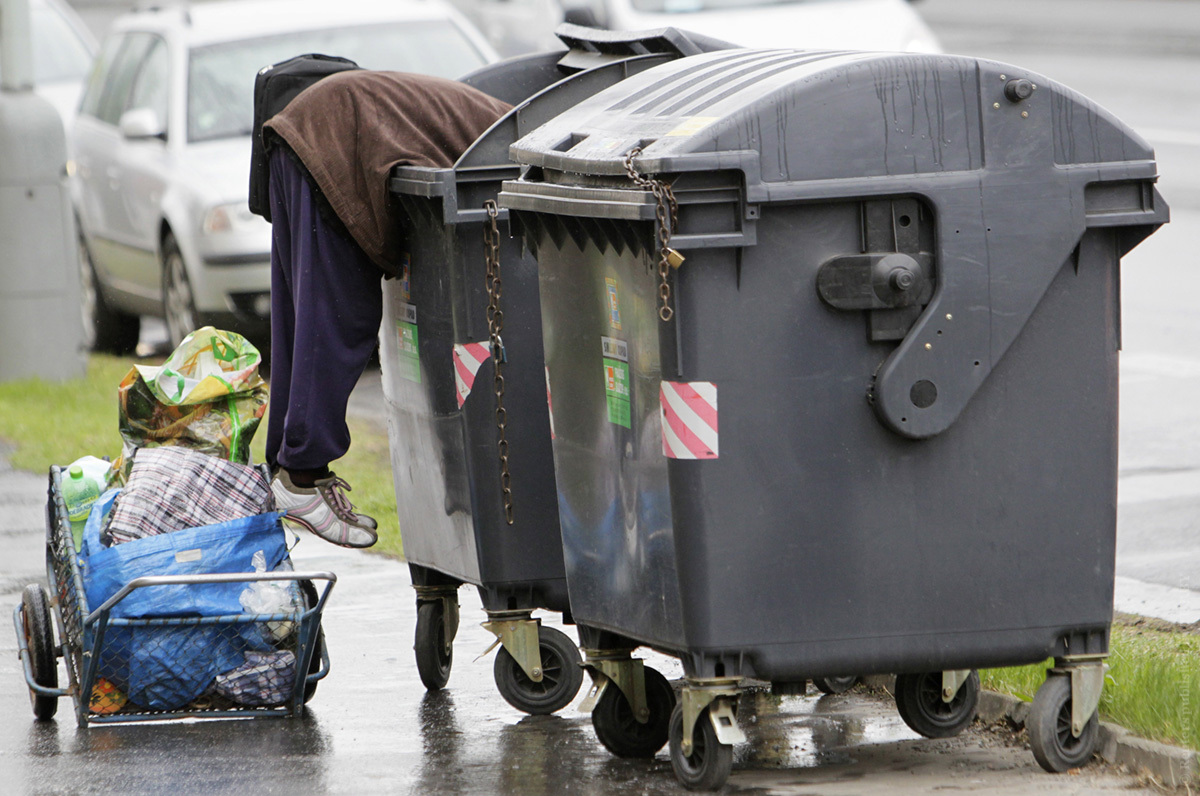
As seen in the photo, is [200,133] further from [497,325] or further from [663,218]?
[663,218]

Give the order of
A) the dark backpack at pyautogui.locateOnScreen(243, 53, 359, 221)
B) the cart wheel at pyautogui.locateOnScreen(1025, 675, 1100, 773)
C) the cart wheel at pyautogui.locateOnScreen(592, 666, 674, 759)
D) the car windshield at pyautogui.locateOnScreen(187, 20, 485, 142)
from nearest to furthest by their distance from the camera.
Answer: the cart wheel at pyautogui.locateOnScreen(1025, 675, 1100, 773)
the cart wheel at pyautogui.locateOnScreen(592, 666, 674, 759)
the dark backpack at pyautogui.locateOnScreen(243, 53, 359, 221)
the car windshield at pyautogui.locateOnScreen(187, 20, 485, 142)

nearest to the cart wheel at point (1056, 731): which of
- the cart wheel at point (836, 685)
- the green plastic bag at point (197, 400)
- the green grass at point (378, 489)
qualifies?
the green grass at point (378, 489)

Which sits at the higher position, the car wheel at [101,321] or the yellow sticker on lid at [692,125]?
the yellow sticker on lid at [692,125]

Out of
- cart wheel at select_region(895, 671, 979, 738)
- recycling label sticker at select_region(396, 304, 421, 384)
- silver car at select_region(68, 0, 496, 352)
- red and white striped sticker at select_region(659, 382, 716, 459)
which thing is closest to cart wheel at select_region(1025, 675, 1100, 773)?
cart wheel at select_region(895, 671, 979, 738)

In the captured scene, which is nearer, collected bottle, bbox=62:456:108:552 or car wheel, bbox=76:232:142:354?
collected bottle, bbox=62:456:108:552

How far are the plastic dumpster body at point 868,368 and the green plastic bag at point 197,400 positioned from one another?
153 centimetres

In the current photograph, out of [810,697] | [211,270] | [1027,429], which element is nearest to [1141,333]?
[211,270]

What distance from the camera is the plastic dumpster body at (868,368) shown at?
4098 millimetres

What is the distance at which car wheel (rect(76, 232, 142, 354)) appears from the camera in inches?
486

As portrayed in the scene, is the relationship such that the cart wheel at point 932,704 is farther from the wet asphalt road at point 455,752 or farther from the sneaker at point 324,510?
the sneaker at point 324,510

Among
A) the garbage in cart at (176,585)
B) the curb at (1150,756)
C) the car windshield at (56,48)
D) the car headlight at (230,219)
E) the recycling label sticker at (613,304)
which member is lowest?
the curb at (1150,756)

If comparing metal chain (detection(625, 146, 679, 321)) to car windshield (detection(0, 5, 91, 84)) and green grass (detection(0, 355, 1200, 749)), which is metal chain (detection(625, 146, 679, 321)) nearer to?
green grass (detection(0, 355, 1200, 749))

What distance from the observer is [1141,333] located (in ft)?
35.9

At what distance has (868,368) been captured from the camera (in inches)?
164
